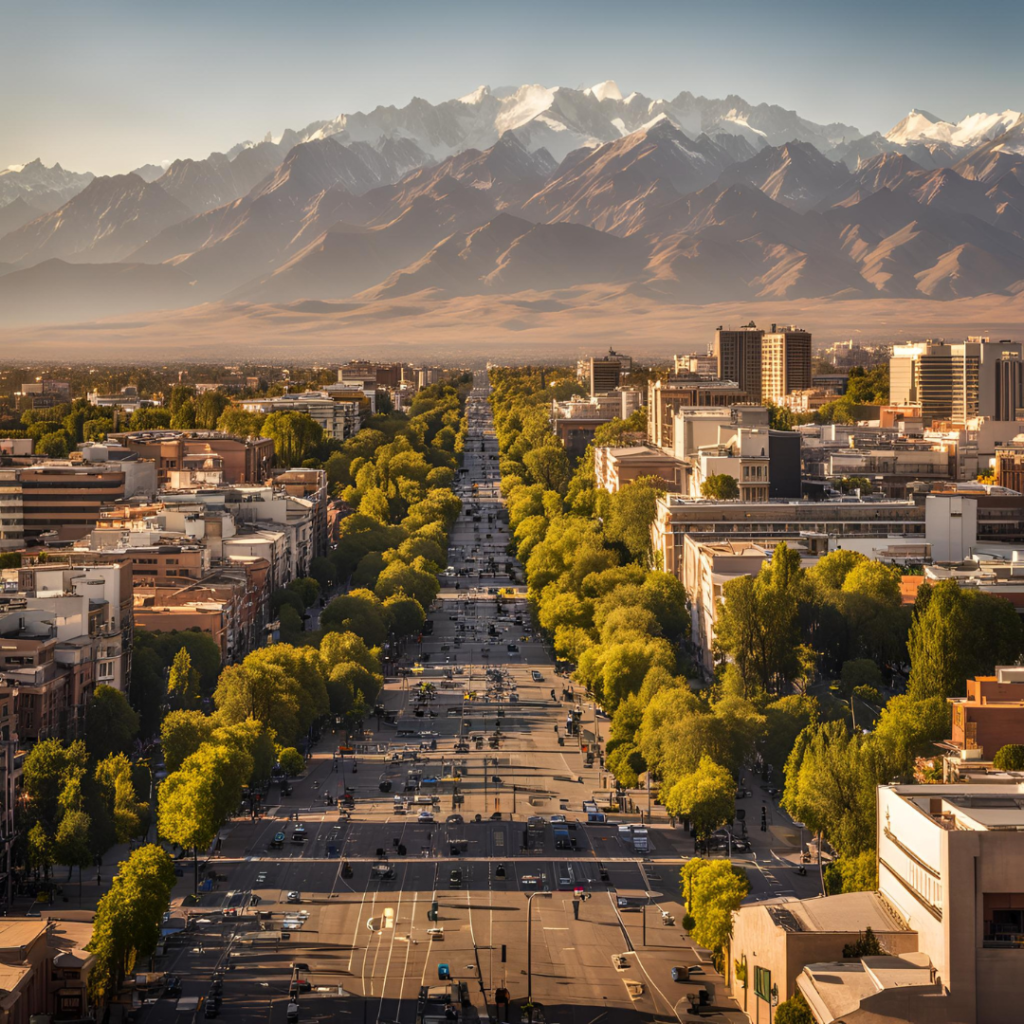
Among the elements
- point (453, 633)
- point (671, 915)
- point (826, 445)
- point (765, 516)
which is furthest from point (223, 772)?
point (826, 445)

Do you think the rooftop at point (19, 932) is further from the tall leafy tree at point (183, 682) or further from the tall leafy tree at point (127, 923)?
the tall leafy tree at point (183, 682)

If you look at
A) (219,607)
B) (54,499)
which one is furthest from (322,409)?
(219,607)

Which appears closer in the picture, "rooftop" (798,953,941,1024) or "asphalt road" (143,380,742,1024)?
"rooftop" (798,953,941,1024)

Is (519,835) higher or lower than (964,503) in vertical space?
lower

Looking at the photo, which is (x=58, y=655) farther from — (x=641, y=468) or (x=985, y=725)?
(x=641, y=468)

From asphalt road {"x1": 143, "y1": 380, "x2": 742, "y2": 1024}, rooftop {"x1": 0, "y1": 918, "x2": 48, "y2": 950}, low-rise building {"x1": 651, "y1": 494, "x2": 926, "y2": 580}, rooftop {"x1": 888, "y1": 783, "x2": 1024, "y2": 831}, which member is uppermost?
low-rise building {"x1": 651, "y1": 494, "x2": 926, "y2": 580}

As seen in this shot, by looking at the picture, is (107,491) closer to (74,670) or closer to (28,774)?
(74,670)

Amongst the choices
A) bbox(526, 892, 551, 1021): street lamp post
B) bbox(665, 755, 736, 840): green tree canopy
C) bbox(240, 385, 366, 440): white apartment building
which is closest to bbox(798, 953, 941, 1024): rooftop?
bbox(526, 892, 551, 1021): street lamp post

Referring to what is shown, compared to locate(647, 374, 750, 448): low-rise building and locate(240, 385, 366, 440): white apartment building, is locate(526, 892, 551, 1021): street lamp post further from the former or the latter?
locate(240, 385, 366, 440): white apartment building
